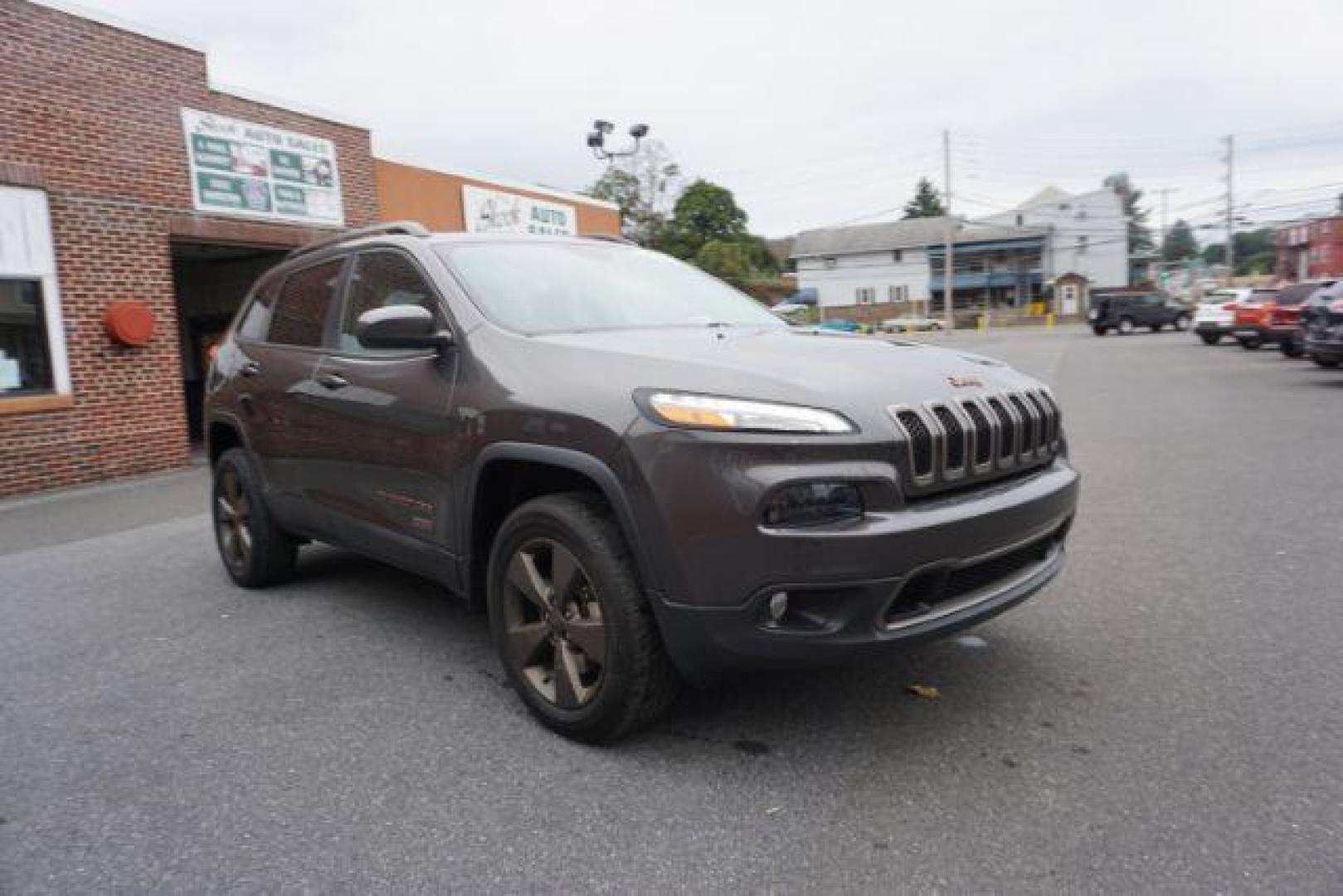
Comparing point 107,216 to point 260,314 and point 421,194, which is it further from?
point 260,314

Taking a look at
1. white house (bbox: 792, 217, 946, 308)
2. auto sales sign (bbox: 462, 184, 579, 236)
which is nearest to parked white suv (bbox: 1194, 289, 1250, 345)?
auto sales sign (bbox: 462, 184, 579, 236)

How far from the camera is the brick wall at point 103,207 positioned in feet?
29.6

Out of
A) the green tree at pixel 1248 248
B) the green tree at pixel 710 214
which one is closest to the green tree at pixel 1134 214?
the green tree at pixel 1248 248

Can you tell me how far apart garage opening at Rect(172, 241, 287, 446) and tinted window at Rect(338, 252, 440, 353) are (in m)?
10.7

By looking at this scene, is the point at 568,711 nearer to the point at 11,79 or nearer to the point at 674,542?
the point at 674,542

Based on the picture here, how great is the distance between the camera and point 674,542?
2.52 m

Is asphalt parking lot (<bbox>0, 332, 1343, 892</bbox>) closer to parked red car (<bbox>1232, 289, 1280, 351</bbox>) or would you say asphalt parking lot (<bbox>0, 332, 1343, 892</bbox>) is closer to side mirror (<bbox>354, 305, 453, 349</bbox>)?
side mirror (<bbox>354, 305, 453, 349</bbox>)

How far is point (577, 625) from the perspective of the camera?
283cm

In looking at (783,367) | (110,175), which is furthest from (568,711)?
(110,175)

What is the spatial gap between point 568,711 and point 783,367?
4.22ft

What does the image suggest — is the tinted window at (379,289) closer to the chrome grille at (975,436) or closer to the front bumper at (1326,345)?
the chrome grille at (975,436)

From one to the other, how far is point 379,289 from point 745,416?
6.69ft

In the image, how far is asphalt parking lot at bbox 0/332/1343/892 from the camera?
228 cm

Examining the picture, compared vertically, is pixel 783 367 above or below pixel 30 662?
above
